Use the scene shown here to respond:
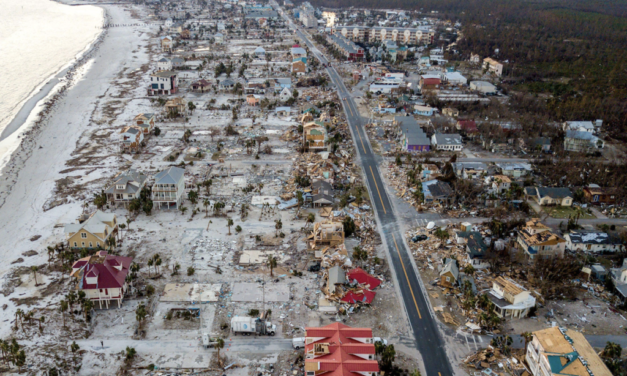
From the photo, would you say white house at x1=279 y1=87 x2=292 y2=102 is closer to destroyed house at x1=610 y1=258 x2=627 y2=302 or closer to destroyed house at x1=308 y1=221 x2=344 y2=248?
destroyed house at x1=308 y1=221 x2=344 y2=248

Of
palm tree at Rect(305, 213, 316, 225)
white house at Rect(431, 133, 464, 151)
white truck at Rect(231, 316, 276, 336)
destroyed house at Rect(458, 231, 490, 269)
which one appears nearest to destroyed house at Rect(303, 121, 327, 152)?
white house at Rect(431, 133, 464, 151)

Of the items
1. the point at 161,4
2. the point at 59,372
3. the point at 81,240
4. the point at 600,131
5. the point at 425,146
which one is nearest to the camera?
the point at 59,372

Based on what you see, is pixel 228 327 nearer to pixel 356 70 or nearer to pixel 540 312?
pixel 540 312

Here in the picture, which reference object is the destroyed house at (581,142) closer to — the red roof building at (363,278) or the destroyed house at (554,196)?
the destroyed house at (554,196)

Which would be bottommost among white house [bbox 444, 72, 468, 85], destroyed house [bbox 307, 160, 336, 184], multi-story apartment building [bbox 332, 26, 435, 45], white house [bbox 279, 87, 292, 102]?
destroyed house [bbox 307, 160, 336, 184]

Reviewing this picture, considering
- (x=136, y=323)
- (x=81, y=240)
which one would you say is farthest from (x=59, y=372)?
(x=81, y=240)
